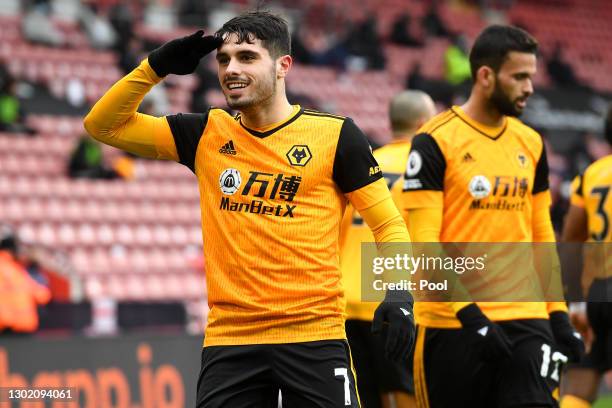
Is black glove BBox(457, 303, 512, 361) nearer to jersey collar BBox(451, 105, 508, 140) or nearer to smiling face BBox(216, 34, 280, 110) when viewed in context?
jersey collar BBox(451, 105, 508, 140)

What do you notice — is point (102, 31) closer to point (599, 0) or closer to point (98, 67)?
point (98, 67)

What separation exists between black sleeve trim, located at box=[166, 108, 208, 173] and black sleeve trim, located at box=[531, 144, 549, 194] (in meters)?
2.10

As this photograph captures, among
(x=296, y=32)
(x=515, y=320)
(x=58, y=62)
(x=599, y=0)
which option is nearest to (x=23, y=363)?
(x=515, y=320)

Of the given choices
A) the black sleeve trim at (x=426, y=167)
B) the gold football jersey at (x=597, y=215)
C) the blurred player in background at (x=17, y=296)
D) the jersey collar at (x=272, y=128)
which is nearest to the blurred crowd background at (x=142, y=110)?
the blurred player in background at (x=17, y=296)

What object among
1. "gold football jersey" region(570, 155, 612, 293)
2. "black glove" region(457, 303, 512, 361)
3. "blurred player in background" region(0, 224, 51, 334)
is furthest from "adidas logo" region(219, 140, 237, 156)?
"blurred player in background" region(0, 224, 51, 334)

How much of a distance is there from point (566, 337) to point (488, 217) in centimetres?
72

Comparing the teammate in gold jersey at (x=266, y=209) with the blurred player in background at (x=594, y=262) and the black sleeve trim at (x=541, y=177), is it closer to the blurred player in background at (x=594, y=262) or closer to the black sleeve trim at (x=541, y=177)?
the black sleeve trim at (x=541, y=177)

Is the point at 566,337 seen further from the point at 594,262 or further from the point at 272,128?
the point at 272,128

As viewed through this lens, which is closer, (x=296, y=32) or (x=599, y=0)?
(x=296, y=32)

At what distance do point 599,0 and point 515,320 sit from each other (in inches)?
1099

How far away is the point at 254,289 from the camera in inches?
177

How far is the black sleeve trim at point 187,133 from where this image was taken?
187 inches

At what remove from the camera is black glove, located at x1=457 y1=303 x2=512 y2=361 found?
18.3 feet

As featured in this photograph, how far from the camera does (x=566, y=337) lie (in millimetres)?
5883
